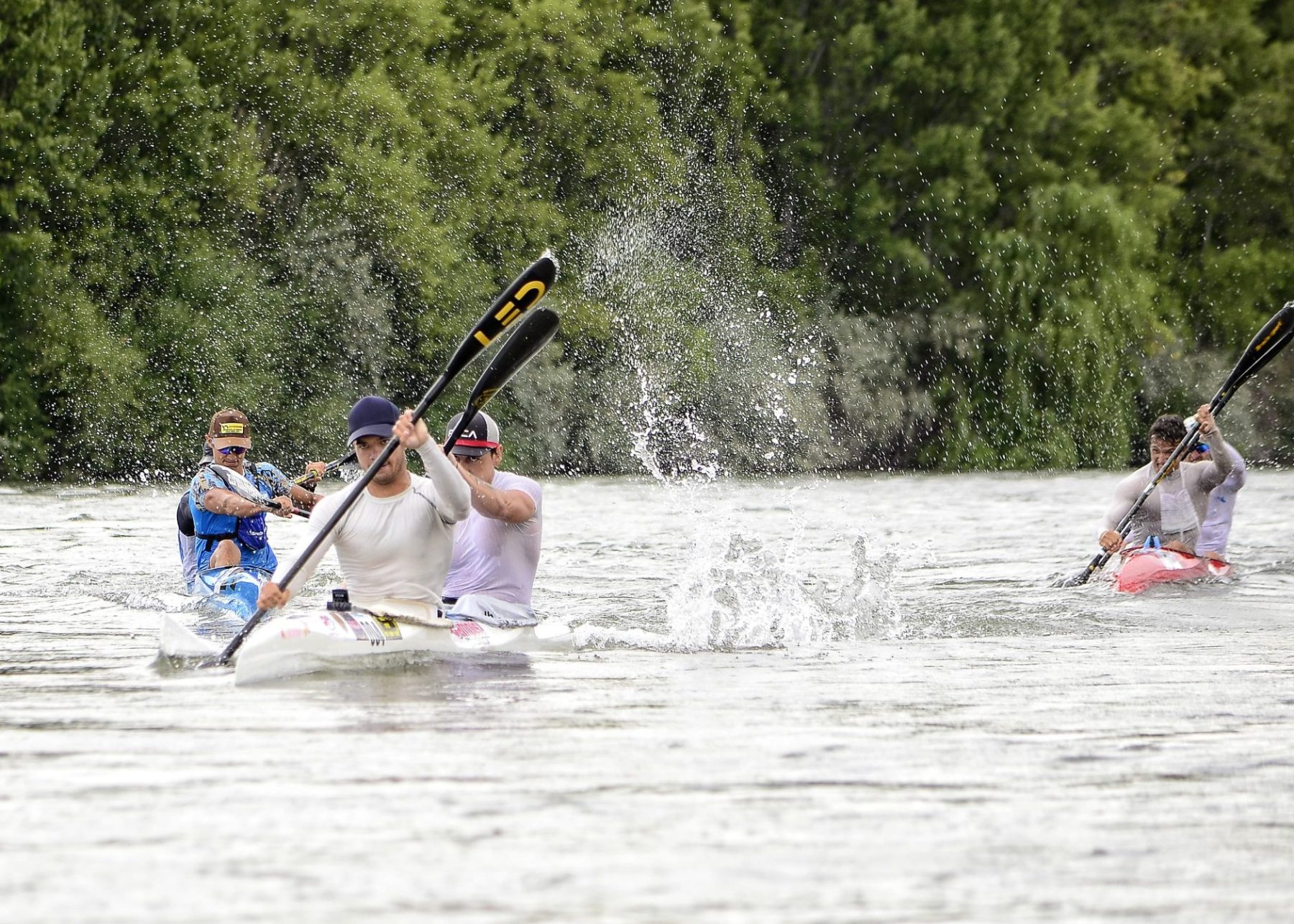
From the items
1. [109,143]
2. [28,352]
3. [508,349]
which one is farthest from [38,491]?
[508,349]

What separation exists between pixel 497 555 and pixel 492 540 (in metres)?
0.08

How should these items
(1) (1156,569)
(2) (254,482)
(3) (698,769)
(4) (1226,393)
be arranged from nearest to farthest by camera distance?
(3) (698,769) < (2) (254,482) < (1) (1156,569) < (4) (1226,393)

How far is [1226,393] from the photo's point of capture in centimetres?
1391

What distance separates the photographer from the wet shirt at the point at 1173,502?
43.4ft

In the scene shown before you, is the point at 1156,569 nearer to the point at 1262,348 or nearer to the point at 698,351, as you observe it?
the point at 1262,348

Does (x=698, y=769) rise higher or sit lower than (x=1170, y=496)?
lower

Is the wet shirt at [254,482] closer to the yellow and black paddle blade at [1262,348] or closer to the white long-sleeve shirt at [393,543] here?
the white long-sleeve shirt at [393,543]

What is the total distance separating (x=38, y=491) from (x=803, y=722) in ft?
68.7

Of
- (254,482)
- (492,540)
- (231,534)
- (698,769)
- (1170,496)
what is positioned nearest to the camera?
(698,769)

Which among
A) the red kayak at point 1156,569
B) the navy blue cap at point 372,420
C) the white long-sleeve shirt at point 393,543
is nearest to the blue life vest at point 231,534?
the white long-sleeve shirt at point 393,543

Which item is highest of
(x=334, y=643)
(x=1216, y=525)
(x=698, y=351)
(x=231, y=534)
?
(x=698, y=351)

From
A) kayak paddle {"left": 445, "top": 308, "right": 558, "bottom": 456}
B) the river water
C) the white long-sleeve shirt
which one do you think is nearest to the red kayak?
the river water

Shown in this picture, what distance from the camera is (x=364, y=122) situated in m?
33.2

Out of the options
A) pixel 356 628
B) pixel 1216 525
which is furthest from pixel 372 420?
pixel 1216 525
